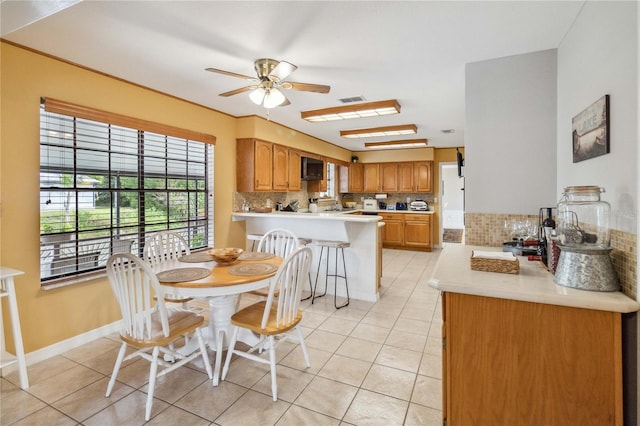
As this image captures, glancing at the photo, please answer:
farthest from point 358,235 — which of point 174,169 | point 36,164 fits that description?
point 36,164

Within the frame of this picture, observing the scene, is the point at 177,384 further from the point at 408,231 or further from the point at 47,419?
the point at 408,231

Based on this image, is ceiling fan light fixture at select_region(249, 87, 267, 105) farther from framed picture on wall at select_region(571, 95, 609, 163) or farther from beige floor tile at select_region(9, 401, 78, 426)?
beige floor tile at select_region(9, 401, 78, 426)

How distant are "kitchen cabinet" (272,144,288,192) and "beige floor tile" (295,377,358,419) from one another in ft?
10.3

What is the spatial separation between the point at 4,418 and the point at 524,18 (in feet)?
13.1

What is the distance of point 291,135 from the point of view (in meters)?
5.18

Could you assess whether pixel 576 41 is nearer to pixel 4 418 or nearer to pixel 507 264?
pixel 507 264

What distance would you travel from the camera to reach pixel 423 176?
277 inches

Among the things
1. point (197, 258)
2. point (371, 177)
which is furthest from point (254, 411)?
point (371, 177)

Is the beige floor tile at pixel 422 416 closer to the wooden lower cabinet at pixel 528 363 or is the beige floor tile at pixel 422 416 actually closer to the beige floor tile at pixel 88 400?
the wooden lower cabinet at pixel 528 363

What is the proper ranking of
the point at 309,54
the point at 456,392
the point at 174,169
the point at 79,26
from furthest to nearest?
the point at 174,169
the point at 309,54
the point at 79,26
the point at 456,392

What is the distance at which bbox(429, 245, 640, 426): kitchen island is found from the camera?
49.5 inches

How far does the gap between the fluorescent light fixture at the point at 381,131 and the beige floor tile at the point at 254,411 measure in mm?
4207

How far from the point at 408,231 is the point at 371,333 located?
4.30 m

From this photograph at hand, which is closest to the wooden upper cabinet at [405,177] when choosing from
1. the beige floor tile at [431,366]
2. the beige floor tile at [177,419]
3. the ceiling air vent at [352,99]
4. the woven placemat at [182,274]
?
the ceiling air vent at [352,99]
